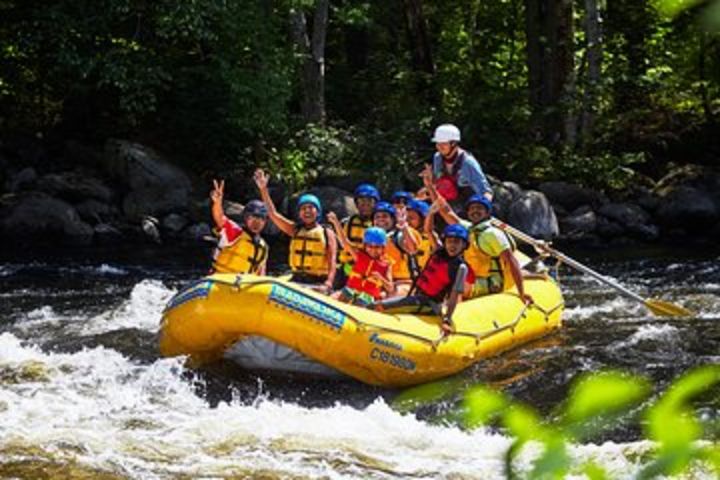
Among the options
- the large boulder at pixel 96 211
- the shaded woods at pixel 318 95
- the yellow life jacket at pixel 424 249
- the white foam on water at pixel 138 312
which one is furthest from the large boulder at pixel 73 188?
the yellow life jacket at pixel 424 249

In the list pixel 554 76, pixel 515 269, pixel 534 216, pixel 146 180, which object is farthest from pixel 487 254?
pixel 554 76

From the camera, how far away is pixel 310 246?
786 cm

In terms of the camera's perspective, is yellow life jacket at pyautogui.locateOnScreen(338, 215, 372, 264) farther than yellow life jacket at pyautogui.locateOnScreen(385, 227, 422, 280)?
Yes

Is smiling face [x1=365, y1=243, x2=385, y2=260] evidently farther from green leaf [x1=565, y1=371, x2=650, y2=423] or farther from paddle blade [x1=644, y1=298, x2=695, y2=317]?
green leaf [x1=565, y1=371, x2=650, y2=423]

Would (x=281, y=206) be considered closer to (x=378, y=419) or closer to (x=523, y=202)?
(x=523, y=202)

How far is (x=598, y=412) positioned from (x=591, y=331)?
774cm

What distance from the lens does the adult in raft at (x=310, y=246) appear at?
781 cm

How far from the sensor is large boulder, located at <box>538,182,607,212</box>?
52.3ft

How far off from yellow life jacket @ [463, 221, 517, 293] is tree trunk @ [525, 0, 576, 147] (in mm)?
9344

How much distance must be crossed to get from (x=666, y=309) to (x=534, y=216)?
659cm

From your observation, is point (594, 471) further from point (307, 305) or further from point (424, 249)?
point (424, 249)

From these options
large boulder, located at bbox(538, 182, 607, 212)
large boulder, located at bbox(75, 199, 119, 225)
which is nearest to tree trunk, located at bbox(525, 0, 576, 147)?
large boulder, located at bbox(538, 182, 607, 212)

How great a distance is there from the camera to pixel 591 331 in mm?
8203

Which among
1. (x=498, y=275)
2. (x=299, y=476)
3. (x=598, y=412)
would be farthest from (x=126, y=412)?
(x=598, y=412)
